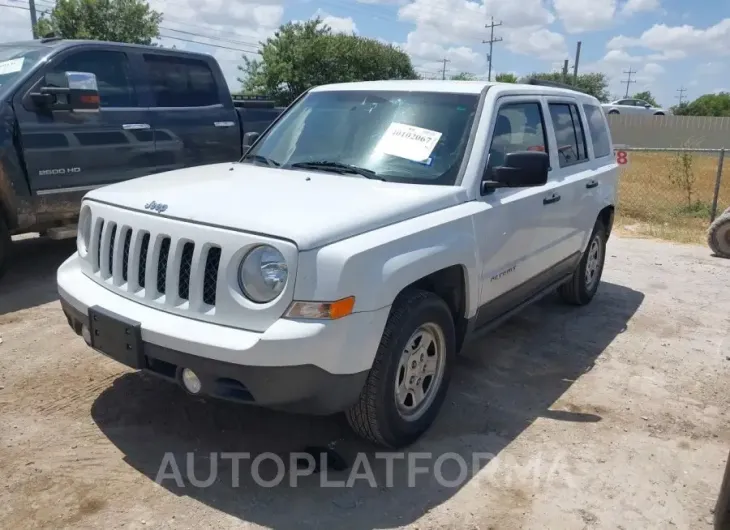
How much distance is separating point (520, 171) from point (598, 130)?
2.65m

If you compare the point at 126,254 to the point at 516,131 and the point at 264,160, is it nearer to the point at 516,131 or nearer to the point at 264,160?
the point at 264,160

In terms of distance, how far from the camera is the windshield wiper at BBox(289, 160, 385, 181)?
3822 mm

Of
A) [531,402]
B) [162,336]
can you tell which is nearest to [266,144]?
[162,336]

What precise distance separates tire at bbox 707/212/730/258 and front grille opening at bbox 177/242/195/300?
7432 millimetres

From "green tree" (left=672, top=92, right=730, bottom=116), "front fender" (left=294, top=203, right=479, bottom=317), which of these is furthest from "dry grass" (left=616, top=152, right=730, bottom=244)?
"green tree" (left=672, top=92, right=730, bottom=116)

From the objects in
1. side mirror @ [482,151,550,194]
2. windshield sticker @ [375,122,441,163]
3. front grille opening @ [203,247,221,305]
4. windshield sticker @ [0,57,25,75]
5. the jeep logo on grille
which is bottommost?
front grille opening @ [203,247,221,305]

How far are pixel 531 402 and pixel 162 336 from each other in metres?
2.37

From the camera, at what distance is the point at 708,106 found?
62.5 metres

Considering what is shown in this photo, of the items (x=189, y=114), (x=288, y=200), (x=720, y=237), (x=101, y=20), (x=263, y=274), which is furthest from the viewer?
(x=101, y=20)

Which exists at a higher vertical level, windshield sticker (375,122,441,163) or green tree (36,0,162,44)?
green tree (36,0,162,44)

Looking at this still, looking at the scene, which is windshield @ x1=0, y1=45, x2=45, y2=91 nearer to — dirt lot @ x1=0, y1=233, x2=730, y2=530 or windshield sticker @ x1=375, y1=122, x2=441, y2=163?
dirt lot @ x1=0, y1=233, x2=730, y2=530

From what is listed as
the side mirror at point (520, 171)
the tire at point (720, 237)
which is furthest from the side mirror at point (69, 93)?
the tire at point (720, 237)

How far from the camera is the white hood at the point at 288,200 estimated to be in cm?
293

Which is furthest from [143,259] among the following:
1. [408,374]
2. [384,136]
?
[384,136]
